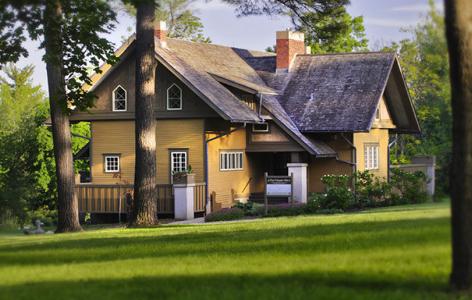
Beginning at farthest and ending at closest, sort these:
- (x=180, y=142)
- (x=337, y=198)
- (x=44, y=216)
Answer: (x=44, y=216) < (x=180, y=142) < (x=337, y=198)

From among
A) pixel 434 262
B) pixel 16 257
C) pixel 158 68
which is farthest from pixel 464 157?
pixel 158 68

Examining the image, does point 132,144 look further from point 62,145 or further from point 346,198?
point 62,145

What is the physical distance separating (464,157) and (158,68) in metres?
28.0

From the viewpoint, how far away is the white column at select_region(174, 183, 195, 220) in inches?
1393

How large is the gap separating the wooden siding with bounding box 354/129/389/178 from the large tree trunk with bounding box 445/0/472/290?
1222 inches

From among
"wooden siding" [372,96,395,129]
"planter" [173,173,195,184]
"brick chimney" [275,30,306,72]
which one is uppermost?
"brick chimney" [275,30,306,72]

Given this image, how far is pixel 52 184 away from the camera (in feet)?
152

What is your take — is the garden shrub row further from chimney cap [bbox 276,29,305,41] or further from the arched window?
chimney cap [bbox 276,29,305,41]

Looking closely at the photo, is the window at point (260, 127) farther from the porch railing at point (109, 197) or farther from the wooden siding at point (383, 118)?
the wooden siding at point (383, 118)

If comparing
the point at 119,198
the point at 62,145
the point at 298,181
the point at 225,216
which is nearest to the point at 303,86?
the point at 298,181

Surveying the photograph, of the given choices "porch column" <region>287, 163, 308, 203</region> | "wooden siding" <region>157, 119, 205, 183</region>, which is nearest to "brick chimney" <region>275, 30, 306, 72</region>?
"porch column" <region>287, 163, 308, 203</region>

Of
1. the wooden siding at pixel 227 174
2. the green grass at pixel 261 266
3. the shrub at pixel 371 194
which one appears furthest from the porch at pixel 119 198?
the green grass at pixel 261 266

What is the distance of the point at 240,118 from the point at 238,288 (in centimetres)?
2520

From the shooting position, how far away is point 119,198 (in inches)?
1469
